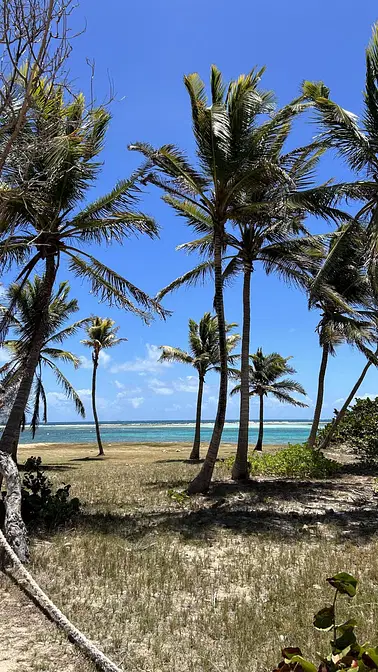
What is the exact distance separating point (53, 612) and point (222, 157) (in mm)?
10278

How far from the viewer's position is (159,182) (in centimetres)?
1412

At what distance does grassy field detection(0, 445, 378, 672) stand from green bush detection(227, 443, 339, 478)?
249 inches

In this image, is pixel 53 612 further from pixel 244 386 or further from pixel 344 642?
pixel 244 386

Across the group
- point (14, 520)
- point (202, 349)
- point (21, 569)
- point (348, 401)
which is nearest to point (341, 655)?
point (21, 569)

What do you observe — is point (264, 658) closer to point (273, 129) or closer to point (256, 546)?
point (256, 546)

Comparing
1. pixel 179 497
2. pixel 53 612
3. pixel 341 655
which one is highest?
pixel 341 655

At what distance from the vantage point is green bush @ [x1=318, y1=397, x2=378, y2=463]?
22247 millimetres

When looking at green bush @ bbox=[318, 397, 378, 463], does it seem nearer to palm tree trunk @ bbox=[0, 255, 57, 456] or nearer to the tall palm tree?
the tall palm tree

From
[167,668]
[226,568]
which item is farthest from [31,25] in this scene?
[226,568]

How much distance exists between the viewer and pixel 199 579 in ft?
20.7

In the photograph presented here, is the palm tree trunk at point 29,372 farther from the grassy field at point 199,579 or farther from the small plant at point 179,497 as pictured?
the small plant at point 179,497

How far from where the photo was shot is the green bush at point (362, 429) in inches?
876

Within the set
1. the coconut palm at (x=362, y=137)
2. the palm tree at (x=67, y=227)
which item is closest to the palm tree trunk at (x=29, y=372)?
the palm tree at (x=67, y=227)

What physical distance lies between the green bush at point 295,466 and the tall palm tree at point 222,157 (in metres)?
5.84
